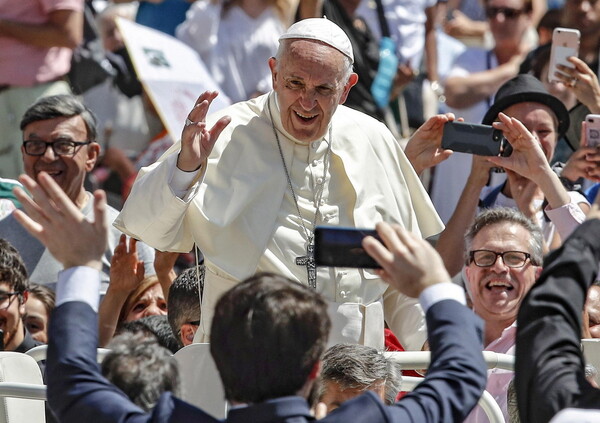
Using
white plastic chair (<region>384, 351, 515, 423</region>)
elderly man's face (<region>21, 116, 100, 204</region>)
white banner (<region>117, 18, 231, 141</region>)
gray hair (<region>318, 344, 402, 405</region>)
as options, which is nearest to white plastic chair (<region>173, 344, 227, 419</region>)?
gray hair (<region>318, 344, 402, 405</region>)

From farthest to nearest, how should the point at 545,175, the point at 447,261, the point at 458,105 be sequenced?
the point at 458,105 → the point at 447,261 → the point at 545,175

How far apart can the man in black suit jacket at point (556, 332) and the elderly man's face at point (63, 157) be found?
4171 mm

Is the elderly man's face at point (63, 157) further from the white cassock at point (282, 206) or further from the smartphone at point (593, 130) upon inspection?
the smartphone at point (593, 130)

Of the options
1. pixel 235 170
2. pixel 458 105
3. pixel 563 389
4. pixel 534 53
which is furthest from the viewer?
pixel 458 105

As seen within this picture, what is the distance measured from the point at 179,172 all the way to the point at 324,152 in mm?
772

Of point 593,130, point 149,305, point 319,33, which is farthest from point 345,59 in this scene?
point 149,305

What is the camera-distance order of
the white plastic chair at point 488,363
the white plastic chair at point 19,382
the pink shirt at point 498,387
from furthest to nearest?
the pink shirt at point 498,387, the white plastic chair at point 19,382, the white plastic chair at point 488,363

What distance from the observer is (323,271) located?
4984 millimetres

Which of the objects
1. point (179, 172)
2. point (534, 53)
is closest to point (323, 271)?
point (179, 172)

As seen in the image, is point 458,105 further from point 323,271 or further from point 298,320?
point 298,320

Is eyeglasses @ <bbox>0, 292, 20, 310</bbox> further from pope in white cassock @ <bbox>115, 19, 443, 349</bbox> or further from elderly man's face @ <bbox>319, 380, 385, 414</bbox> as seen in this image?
elderly man's face @ <bbox>319, 380, 385, 414</bbox>

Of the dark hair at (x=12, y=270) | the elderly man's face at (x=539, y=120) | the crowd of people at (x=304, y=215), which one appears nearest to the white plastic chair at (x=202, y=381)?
the crowd of people at (x=304, y=215)

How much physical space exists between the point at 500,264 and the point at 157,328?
1557 mm

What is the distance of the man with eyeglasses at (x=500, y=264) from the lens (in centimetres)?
566
